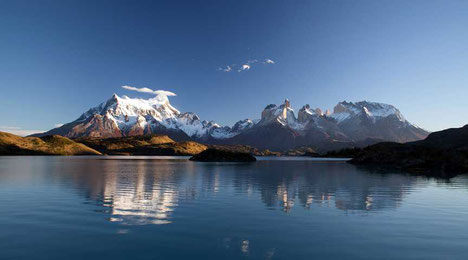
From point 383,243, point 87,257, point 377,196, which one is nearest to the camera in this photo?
point 87,257

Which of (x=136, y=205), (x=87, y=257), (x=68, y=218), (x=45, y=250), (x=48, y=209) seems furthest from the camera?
(x=136, y=205)

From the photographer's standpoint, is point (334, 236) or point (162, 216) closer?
point (334, 236)

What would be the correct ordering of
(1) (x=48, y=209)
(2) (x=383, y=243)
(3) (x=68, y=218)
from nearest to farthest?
(2) (x=383, y=243), (3) (x=68, y=218), (1) (x=48, y=209)

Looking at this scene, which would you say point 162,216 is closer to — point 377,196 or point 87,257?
point 87,257

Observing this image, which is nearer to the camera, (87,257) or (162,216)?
(87,257)

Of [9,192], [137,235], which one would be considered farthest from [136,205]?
[9,192]

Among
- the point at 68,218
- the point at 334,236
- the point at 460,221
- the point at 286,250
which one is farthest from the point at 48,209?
the point at 460,221

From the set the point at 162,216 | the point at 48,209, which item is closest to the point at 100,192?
the point at 48,209

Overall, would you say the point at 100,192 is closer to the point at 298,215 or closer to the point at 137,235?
the point at 137,235

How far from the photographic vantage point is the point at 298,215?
31141mm

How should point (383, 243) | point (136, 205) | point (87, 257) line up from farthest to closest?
1. point (136, 205)
2. point (383, 243)
3. point (87, 257)

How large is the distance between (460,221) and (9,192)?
6700 cm

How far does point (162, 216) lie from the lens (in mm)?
30031

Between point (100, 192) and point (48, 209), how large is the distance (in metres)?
13.9
